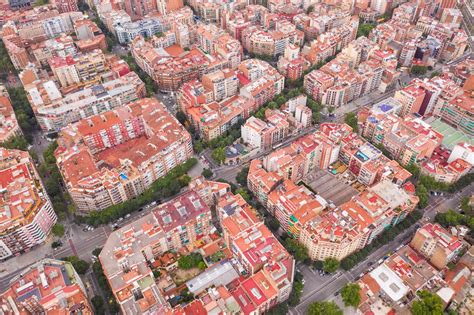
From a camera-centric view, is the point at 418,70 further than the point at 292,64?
Yes

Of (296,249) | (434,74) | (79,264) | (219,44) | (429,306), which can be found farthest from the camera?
(219,44)

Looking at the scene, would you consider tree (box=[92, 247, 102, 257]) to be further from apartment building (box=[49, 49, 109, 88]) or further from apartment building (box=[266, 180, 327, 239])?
apartment building (box=[49, 49, 109, 88])

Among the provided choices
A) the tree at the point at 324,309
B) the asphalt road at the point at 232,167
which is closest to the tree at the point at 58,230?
the asphalt road at the point at 232,167

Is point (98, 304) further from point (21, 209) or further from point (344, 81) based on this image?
point (344, 81)

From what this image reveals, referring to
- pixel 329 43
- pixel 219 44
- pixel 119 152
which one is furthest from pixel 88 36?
pixel 329 43

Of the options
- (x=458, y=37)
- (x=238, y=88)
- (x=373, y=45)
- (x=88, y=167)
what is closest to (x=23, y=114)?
(x=88, y=167)

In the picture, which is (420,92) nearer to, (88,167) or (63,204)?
(88,167)
